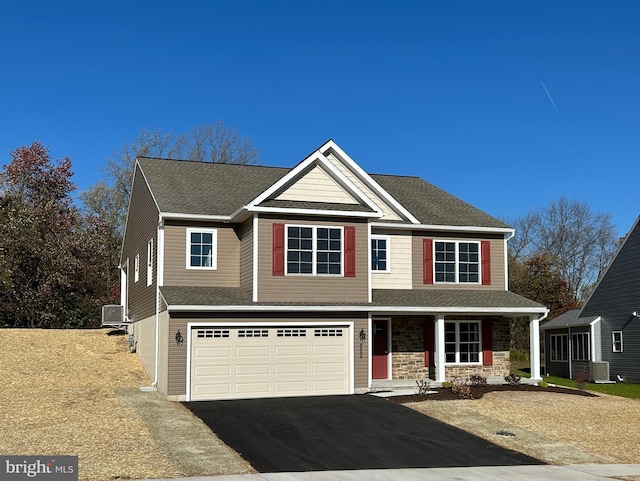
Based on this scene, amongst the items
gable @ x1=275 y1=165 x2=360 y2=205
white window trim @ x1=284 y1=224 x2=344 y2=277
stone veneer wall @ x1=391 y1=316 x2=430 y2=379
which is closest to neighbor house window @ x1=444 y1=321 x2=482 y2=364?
stone veneer wall @ x1=391 y1=316 x2=430 y2=379

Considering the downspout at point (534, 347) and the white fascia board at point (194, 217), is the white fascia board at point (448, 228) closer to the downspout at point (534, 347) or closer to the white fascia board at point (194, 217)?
the downspout at point (534, 347)

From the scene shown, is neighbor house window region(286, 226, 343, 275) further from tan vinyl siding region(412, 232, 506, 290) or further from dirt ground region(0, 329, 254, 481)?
dirt ground region(0, 329, 254, 481)

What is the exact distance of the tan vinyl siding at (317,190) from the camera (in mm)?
23406

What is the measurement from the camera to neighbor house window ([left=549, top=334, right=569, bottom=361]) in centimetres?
3575

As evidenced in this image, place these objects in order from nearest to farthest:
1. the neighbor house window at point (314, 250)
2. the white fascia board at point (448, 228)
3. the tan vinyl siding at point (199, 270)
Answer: the neighbor house window at point (314, 250) < the tan vinyl siding at point (199, 270) < the white fascia board at point (448, 228)

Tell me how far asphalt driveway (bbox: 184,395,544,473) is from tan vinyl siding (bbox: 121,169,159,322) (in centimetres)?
621

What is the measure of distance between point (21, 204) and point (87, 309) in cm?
632

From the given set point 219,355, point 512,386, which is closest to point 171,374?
point 219,355

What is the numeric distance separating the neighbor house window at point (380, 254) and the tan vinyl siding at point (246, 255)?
15.0ft

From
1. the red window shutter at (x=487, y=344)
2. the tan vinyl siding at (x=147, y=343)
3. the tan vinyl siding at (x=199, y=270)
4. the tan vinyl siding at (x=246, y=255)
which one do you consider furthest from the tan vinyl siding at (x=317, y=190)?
the red window shutter at (x=487, y=344)

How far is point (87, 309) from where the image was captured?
3962 centimetres

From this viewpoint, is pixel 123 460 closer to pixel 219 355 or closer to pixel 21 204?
pixel 219 355

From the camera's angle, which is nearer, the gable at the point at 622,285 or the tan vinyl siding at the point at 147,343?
the tan vinyl siding at the point at 147,343

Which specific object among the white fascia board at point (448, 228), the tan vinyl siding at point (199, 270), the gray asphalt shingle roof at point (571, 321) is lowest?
the gray asphalt shingle roof at point (571, 321)
